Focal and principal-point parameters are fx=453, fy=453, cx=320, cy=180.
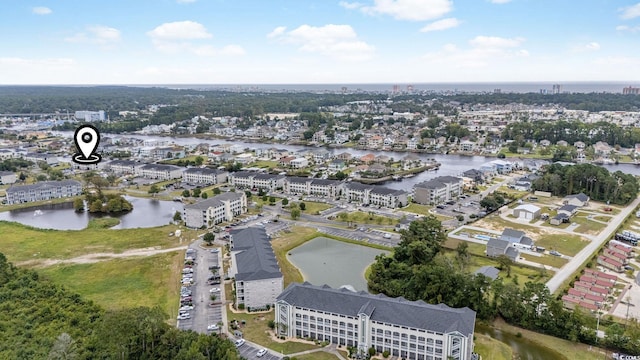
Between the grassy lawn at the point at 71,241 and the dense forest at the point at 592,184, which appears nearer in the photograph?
the grassy lawn at the point at 71,241

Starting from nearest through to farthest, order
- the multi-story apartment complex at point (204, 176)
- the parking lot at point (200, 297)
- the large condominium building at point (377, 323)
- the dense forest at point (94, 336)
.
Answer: the dense forest at point (94, 336) → the large condominium building at point (377, 323) → the parking lot at point (200, 297) → the multi-story apartment complex at point (204, 176)

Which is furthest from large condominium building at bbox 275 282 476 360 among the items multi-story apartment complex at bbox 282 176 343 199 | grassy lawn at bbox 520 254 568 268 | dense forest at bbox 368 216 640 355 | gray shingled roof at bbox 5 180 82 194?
gray shingled roof at bbox 5 180 82 194

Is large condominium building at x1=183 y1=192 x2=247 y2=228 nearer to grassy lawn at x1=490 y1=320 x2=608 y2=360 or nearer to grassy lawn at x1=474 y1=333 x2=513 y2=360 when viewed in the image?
grassy lawn at x1=474 y1=333 x2=513 y2=360

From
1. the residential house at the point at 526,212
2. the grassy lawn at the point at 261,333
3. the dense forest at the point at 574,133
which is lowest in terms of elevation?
the grassy lawn at the point at 261,333

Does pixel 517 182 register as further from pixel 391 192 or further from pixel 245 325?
pixel 245 325

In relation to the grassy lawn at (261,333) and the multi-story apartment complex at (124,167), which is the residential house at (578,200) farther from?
the multi-story apartment complex at (124,167)

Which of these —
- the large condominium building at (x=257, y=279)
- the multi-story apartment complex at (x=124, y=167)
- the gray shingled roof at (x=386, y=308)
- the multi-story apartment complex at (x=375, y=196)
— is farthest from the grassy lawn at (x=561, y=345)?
the multi-story apartment complex at (x=124, y=167)
